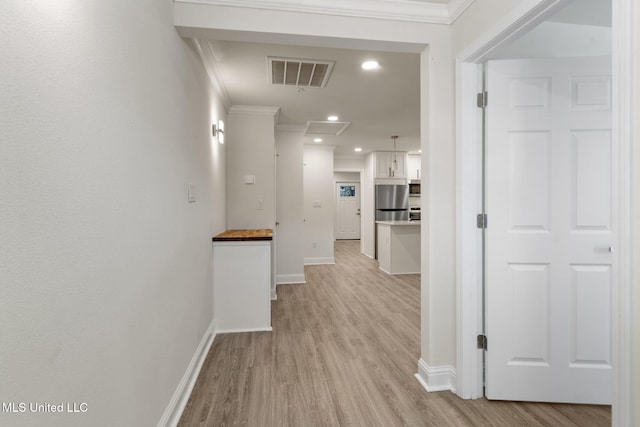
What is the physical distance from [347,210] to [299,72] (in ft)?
26.4

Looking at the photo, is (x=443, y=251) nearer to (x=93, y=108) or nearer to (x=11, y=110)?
(x=93, y=108)

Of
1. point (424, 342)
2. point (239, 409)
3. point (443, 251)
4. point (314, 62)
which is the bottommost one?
point (239, 409)

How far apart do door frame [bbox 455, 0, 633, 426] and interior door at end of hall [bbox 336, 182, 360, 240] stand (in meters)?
8.73

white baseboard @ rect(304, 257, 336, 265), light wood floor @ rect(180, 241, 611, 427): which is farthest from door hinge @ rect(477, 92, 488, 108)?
white baseboard @ rect(304, 257, 336, 265)

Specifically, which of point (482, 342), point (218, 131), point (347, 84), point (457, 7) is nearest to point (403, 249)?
point (347, 84)

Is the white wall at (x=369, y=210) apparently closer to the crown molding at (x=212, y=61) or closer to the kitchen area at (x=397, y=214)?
the kitchen area at (x=397, y=214)

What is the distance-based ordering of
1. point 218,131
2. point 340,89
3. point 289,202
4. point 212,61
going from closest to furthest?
point 212,61, point 218,131, point 340,89, point 289,202

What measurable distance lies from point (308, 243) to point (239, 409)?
15.3 feet

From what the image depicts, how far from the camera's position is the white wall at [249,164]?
3.91 m

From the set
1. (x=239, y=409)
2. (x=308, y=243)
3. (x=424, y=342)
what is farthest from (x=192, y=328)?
(x=308, y=243)

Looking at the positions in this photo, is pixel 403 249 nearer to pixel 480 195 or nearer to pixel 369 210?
pixel 369 210

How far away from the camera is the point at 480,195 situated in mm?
1952

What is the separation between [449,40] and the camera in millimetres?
2078

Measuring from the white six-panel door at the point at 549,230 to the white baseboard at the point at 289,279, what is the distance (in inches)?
130
